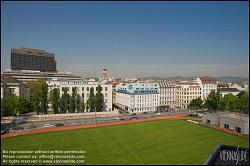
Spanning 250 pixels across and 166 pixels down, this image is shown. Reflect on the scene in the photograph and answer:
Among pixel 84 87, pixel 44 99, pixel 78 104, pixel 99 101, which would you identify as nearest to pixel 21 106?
pixel 44 99

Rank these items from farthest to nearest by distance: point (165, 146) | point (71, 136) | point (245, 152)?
point (71, 136) < point (165, 146) < point (245, 152)

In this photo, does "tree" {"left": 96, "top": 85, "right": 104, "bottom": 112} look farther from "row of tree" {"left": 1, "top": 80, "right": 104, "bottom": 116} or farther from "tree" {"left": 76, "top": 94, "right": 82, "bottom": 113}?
"tree" {"left": 76, "top": 94, "right": 82, "bottom": 113}

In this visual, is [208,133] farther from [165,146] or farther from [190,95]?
[190,95]

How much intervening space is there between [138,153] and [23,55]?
134 ft

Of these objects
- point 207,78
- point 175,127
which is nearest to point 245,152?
point 175,127

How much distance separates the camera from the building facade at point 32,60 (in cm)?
4692

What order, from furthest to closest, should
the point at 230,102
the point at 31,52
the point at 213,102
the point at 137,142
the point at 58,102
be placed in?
1. the point at 31,52
2. the point at 213,102
3. the point at 230,102
4. the point at 58,102
5. the point at 137,142

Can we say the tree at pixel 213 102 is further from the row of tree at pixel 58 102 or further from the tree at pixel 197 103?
the row of tree at pixel 58 102

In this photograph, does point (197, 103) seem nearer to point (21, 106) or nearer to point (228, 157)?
point (21, 106)

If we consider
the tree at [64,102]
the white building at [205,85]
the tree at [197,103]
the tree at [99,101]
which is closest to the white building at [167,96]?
the tree at [197,103]

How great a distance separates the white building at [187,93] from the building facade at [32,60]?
28891mm

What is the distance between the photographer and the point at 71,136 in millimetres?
18344

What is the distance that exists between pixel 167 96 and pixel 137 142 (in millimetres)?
21514

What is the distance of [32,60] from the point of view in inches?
1961
